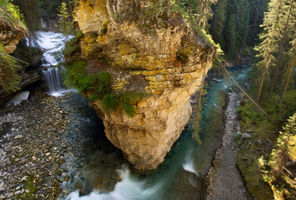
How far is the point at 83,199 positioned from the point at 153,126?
17.5ft

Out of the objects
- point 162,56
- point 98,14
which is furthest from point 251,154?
point 98,14

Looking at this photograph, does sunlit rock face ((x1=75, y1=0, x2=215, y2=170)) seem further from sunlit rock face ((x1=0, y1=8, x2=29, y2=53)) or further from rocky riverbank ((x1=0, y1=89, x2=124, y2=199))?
sunlit rock face ((x1=0, y1=8, x2=29, y2=53))

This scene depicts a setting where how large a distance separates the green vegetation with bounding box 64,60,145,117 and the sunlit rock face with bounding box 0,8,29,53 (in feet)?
12.3

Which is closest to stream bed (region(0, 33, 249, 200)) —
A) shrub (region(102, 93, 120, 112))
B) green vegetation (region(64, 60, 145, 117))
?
green vegetation (region(64, 60, 145, 117))

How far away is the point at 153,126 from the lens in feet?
29.1

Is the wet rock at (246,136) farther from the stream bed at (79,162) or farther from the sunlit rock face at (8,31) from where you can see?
the sunlit rock face at (8,31)

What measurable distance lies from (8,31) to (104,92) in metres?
6.36

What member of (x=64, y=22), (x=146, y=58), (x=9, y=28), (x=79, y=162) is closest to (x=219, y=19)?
(x=64, y=22)

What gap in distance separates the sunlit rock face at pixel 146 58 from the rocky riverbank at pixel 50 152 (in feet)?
8.59

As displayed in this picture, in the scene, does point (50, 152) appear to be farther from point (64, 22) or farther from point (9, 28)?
→ point (64, 22)

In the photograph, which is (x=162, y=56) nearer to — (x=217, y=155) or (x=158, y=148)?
(x=158, y=148)

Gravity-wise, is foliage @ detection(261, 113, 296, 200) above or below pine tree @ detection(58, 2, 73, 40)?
below

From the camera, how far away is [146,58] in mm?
8039

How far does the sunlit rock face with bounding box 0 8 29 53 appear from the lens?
8.18 m
